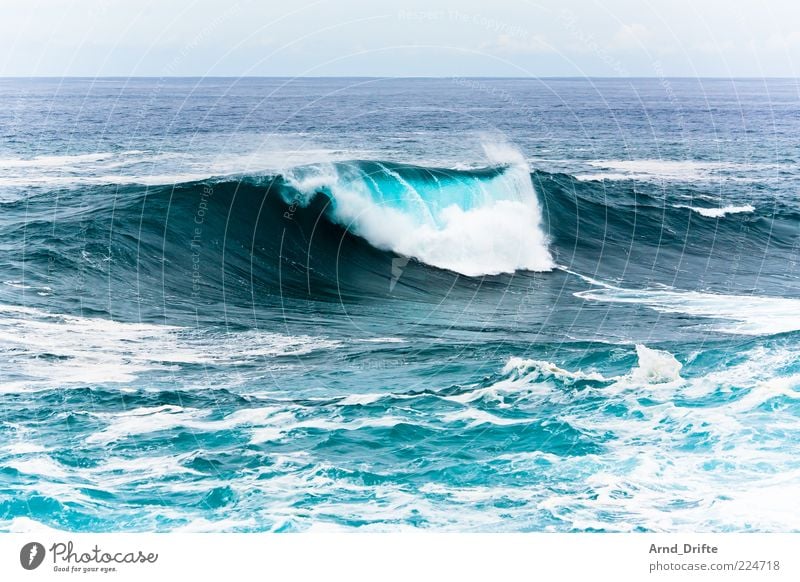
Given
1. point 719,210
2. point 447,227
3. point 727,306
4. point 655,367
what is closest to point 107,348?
point 655,367

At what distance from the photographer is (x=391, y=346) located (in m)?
17.5

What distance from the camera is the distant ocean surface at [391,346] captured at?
40.1ft

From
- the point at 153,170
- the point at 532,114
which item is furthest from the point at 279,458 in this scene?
the point at 532,114

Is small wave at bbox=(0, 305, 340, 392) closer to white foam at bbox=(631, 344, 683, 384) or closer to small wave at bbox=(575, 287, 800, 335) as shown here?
white foam at bbox=(631, 344, 683, 384)

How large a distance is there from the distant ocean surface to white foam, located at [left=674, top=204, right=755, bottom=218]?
0.49m

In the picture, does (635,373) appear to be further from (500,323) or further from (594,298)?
(594,298)

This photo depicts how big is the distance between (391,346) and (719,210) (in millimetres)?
19274

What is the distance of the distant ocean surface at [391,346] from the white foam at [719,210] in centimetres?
49

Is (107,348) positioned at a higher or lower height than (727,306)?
lower

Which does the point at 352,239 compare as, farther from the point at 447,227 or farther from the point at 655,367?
the point at 655,367

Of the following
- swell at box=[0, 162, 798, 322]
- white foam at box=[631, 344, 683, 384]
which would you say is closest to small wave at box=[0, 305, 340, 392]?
swell at box=[0, 162, 798, 322]

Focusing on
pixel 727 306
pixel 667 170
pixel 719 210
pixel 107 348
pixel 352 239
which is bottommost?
pixel 107 348

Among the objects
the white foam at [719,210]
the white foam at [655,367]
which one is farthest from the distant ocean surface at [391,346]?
the white foam at [719,210]

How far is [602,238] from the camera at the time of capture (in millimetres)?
28922
